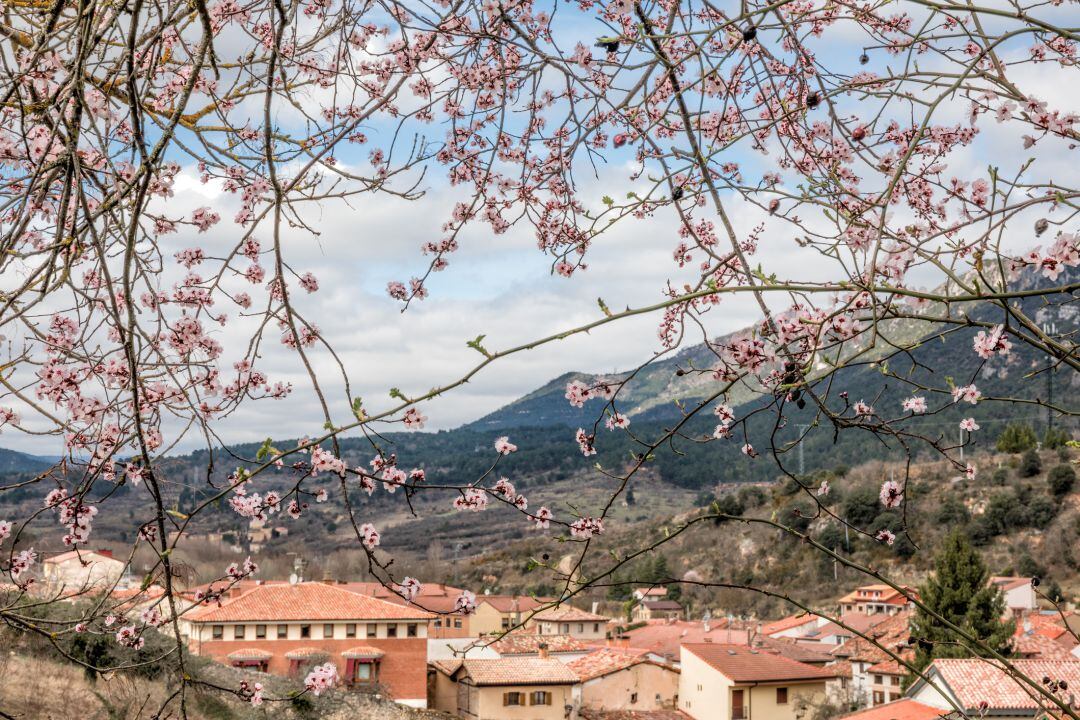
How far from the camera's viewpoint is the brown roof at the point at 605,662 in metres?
32.6

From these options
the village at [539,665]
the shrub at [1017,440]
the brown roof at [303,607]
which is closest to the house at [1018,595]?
the village at [539,665]

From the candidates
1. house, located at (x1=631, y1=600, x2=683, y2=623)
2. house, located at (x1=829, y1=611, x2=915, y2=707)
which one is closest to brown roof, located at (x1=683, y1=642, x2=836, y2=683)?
house, located at (x1=829, y1=611, x2=915, y2=707)

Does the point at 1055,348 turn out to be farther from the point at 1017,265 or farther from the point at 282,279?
the point at 282,279

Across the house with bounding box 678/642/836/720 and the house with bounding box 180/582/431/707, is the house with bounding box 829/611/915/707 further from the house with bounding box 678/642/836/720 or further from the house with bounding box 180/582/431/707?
the house with bounding box 180/582/431/707

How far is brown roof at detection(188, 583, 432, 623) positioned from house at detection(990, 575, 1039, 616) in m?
22.5

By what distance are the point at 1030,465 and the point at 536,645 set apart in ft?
92.8

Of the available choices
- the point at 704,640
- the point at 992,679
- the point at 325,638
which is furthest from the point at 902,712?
the point at 325,638

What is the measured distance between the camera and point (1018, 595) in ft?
138

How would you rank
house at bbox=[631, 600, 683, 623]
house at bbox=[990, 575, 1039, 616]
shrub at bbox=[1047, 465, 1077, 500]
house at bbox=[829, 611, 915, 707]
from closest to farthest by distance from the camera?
house at bbox=[829, 611, 915, 707] → house at bbox=[990, 575, 1039, 616] → shrub at bbox=[1047, 465, 1077, 500] → house at bbox=[631, 600, 683, 623]

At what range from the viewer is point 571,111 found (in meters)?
3.69

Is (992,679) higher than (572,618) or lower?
higher

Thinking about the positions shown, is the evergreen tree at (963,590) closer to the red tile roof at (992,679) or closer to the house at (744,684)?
the house at (744,684)

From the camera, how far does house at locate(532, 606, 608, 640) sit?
1877 inches

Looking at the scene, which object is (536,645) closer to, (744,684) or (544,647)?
(544,647)
